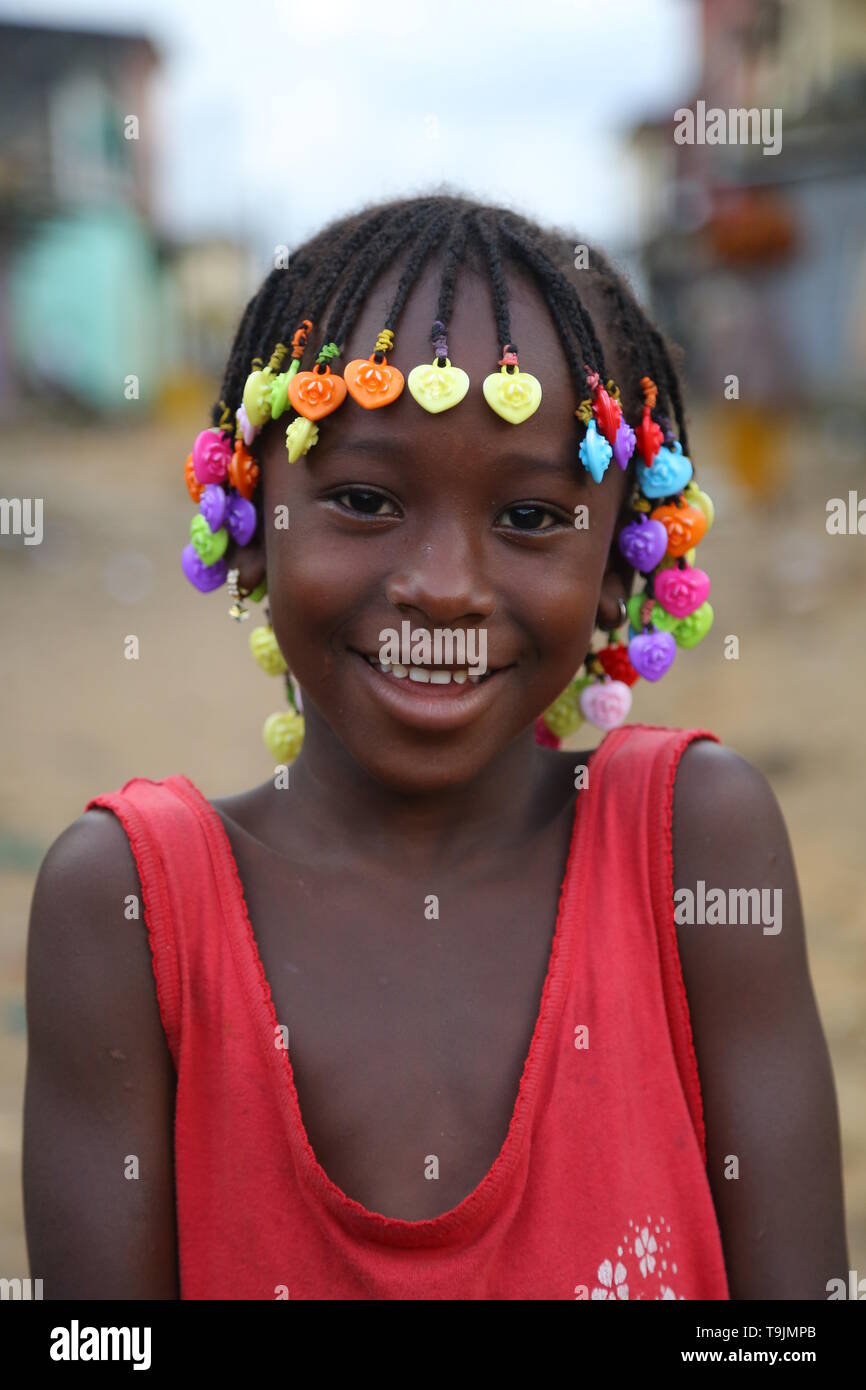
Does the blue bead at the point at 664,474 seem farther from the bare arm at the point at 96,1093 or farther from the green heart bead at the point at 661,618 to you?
the bare arm at the point at 96,1093

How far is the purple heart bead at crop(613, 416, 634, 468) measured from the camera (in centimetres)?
170

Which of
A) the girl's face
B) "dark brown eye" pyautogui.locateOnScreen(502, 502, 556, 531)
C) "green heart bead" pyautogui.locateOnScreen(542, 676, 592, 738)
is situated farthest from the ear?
"green heart bead" pyautogui.locateOnScreen(542, 676, 592, 738)

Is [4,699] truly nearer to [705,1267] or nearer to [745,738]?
[745,738]

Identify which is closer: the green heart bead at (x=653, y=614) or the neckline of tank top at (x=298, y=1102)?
the neckline of tank top at (x=298, y=1102)

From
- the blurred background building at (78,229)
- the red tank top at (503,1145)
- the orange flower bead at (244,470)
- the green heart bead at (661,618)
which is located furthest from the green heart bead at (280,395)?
the blurred background building at (78,229)

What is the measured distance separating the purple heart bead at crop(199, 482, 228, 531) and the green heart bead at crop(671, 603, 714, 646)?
0.70 m

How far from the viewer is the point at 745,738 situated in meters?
6.67

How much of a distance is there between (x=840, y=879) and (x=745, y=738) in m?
1.84

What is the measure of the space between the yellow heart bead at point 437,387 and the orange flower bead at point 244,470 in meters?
0.34

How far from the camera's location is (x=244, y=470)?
1816mm

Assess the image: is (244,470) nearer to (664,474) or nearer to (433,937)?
(664,474)

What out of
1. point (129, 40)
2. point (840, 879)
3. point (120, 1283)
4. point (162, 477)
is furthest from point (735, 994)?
point (129, 40)

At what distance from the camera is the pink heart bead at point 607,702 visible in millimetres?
1984

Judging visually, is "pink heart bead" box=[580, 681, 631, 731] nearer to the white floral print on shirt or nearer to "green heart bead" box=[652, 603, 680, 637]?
"green heart bead" box=[652, 603, 680, 637]
